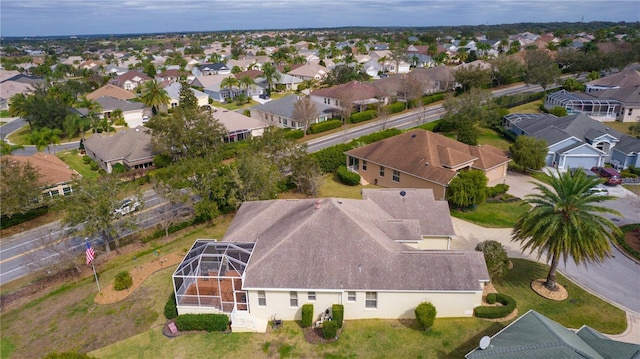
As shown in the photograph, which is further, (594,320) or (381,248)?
(381,248)

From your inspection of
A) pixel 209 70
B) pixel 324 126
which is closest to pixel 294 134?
pixel 324 126

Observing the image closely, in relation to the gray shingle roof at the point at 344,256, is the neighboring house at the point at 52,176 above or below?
below

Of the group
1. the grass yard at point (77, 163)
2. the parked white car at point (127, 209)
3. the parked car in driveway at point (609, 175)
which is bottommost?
the grass yard at point (77, 163)

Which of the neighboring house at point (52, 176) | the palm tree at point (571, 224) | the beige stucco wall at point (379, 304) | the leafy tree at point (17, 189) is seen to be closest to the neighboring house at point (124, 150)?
the neighboring house at point (52, 176)

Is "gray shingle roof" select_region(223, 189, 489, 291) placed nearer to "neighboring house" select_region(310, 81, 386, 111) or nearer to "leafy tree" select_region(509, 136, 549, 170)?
"leafy tree" select_region(509, 136, 549, 170)

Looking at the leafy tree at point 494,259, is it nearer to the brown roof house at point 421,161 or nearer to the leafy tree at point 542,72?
the brown roof house at point 421,161

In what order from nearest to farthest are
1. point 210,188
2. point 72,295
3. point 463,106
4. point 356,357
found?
point 356,357 < point 72,295 < point 210,188 < point 463,106

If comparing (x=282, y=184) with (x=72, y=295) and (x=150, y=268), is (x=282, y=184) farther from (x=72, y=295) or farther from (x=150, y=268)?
(x=72, y=295)

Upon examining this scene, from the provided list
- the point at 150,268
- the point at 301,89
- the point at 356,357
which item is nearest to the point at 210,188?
the point at 150,268
